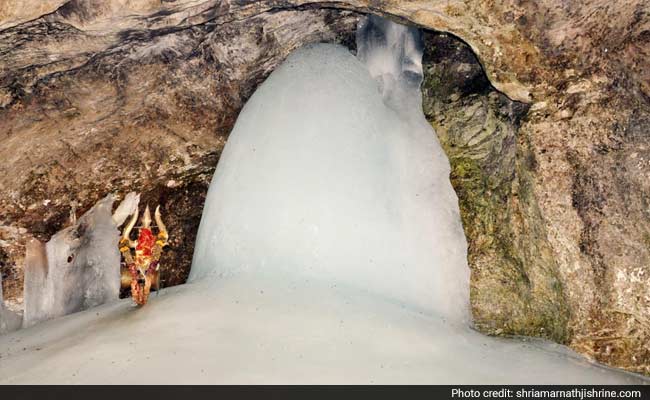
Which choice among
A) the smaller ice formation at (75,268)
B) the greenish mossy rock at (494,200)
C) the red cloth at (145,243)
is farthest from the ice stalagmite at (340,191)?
the smaller ice formation at (75,268)

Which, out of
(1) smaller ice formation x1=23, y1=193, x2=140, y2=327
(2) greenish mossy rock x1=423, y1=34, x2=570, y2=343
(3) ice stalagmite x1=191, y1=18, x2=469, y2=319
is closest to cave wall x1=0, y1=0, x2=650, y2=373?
(2) greenish mossy rock x1=423, y1=34, x2=570, y2=343

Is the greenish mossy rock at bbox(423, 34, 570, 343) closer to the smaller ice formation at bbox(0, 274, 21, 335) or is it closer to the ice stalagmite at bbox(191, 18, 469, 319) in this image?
the ice stalagmite at bbox(191, 18, 469, 319)

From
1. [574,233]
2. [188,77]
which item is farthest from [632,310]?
[188,77]

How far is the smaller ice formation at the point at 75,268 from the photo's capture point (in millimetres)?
6820

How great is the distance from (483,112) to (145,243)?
3.41m

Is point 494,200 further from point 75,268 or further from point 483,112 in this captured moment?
point 75,268

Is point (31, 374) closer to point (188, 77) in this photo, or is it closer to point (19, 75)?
point (19, 75)

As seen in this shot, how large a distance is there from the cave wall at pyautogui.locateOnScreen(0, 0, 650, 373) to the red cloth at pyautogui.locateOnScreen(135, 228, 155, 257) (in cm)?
165

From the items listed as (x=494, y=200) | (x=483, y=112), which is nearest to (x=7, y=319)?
(x=494, y=200)

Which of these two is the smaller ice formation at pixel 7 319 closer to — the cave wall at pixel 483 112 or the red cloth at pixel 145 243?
the cave wall at pixel 483 112

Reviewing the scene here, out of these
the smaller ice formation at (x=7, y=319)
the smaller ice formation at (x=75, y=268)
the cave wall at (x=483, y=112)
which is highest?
the cave wall at (x=483, y=112)

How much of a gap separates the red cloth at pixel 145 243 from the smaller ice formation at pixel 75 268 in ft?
5.03

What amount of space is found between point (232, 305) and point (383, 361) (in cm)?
133

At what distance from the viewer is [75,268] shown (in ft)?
23.0
